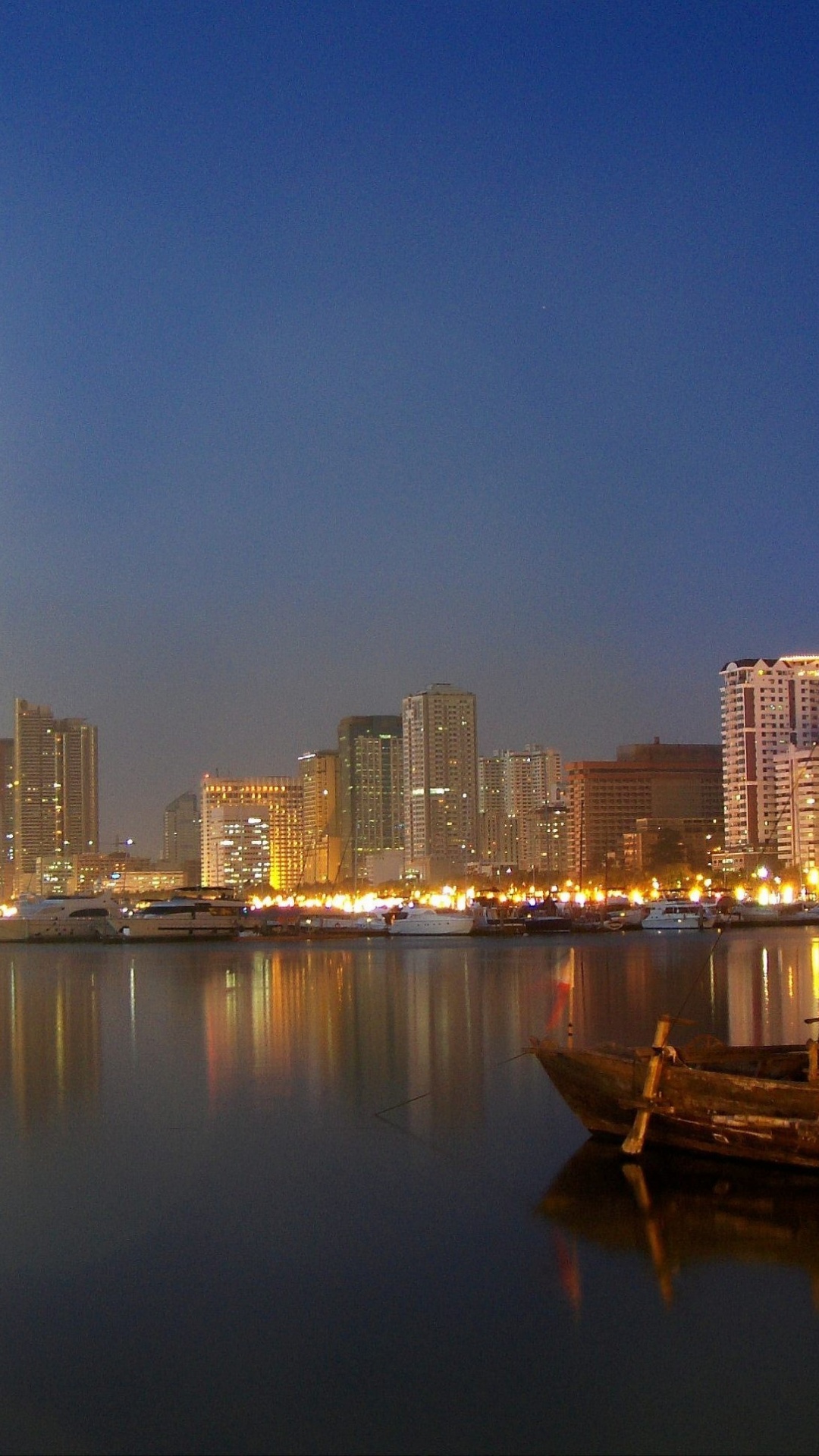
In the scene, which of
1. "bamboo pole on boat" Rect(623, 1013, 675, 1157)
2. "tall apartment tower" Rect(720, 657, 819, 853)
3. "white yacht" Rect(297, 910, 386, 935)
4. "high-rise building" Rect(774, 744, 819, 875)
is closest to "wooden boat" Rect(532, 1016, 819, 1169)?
"bamboo pole on boat" Rect(623, 1013, 675, 1157)

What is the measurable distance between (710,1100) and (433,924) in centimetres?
8039

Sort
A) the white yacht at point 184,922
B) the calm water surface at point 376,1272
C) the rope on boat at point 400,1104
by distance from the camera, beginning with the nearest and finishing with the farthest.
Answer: the calm water surface at point 376,1272 → the rope on boat at point 400,1104 → the white yacht at point 184,922

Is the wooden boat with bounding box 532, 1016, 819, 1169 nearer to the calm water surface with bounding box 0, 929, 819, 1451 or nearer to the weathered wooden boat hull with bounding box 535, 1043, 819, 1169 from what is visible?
the weathered wooden boat hull with bounding box 535, 1043, 819, 1169

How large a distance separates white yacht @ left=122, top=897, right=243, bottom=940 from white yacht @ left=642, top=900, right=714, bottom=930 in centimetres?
2981

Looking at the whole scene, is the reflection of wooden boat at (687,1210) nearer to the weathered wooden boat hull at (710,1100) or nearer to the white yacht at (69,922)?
the weathered wooden boat hull at (710,1100)

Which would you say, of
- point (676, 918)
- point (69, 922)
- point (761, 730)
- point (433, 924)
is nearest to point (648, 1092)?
point (433, 924)

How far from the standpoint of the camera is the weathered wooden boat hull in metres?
14.0

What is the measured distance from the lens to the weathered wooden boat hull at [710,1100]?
46.0 feet

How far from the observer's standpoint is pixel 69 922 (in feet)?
358

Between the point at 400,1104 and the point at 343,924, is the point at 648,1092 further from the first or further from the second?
the point at 343,924

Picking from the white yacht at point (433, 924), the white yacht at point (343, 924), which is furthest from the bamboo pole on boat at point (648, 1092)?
the white yacht at point (343, 924)

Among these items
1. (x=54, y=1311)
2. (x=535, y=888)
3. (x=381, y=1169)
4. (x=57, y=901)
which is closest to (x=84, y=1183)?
(x=381, y=1169)

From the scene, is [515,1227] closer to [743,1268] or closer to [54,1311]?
[743,1268]

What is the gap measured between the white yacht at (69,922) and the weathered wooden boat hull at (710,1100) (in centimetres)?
8831
